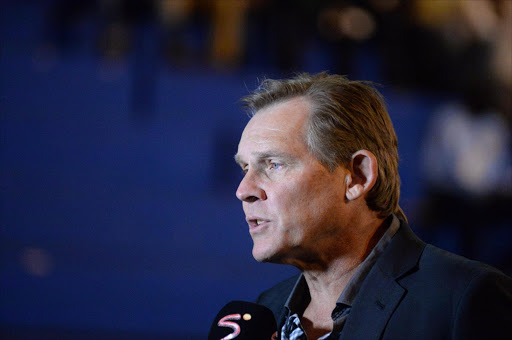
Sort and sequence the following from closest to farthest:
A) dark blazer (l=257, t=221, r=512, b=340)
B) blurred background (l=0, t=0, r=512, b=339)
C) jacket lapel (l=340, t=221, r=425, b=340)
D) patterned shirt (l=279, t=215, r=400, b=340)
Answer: dark blazer (l=257, t=221, r=512, b=340) < jacket lapel (l=340, t=221, r=425, b=340) < patterned shirt (l=279, t=215, r=400, b=340) < blurred background (l=0, t=0, r=512, b=339)

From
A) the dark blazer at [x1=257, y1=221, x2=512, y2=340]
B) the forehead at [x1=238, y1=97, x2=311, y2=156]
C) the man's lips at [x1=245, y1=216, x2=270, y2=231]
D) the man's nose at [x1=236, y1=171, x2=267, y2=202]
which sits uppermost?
the forehead at [x1=238, y1=97, x2=311, y2=156]

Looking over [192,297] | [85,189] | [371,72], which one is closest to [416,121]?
[371,72]

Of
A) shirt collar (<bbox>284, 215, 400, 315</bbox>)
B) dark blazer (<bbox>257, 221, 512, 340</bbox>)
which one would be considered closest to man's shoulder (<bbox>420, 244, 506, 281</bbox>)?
dark blazer (<bbox>257, 221, 512, 340</bbox>)

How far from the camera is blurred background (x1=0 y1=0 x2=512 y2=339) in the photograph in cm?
414

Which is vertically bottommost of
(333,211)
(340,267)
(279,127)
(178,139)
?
(340,267)

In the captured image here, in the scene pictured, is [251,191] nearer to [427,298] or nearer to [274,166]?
[274,166]

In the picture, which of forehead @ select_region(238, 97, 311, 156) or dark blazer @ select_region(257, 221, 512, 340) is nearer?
dark blazer @ select_region(257, 221, 512, 340)

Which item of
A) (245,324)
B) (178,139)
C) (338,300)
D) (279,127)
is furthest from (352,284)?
(178,139)

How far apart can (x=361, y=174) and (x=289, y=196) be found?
0.22 metres

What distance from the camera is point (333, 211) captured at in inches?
58.6

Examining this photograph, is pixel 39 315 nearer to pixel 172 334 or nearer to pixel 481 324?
pixel 172 334

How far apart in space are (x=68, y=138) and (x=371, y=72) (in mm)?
2734

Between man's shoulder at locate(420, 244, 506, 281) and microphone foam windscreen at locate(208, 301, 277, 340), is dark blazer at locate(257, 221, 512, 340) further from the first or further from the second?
microphone foam windscreen at locate(208, 301, 277, 340)

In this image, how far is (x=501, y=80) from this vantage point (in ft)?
16.4
